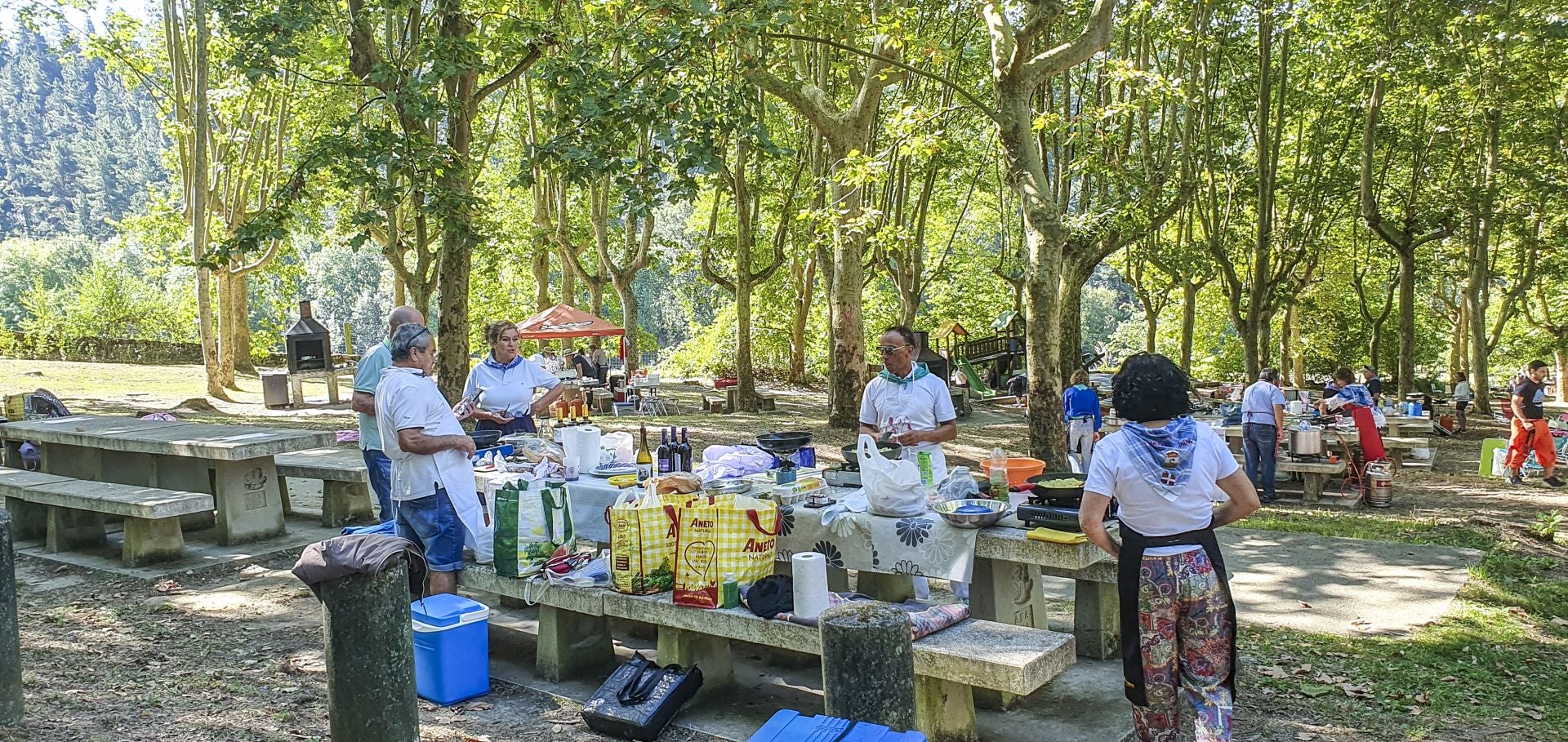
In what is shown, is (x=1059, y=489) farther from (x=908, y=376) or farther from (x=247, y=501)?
(x=247, y=501)

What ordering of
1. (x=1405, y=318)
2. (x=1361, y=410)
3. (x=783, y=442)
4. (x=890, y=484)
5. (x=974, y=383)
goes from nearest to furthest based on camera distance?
(x=890, y=484)
(x=783, y=442)
(x=1361, y=410)
(x=1405, y=318)
(x=974, y=383)

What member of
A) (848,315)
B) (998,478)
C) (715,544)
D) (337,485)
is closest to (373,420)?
(337,485)

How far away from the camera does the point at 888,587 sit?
5.52m

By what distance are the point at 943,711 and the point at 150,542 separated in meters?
5.98

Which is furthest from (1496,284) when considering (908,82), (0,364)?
(0,364)

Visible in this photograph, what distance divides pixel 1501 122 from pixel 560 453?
73.6 feet

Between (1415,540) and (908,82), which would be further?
(908,82)

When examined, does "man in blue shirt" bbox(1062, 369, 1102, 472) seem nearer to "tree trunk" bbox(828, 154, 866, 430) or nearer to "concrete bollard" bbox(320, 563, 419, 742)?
"tree trunk" bbox(828, 154, 866, 430)

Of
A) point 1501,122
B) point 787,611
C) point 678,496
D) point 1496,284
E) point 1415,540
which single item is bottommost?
point 1415,540

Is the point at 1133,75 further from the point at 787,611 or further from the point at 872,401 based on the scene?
the point at 787,611

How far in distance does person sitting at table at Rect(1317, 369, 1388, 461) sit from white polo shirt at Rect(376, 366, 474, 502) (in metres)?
10.7

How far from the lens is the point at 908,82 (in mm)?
17391

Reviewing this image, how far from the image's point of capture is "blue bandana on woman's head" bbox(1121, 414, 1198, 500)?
3520mm

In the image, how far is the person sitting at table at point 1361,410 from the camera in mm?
12023
